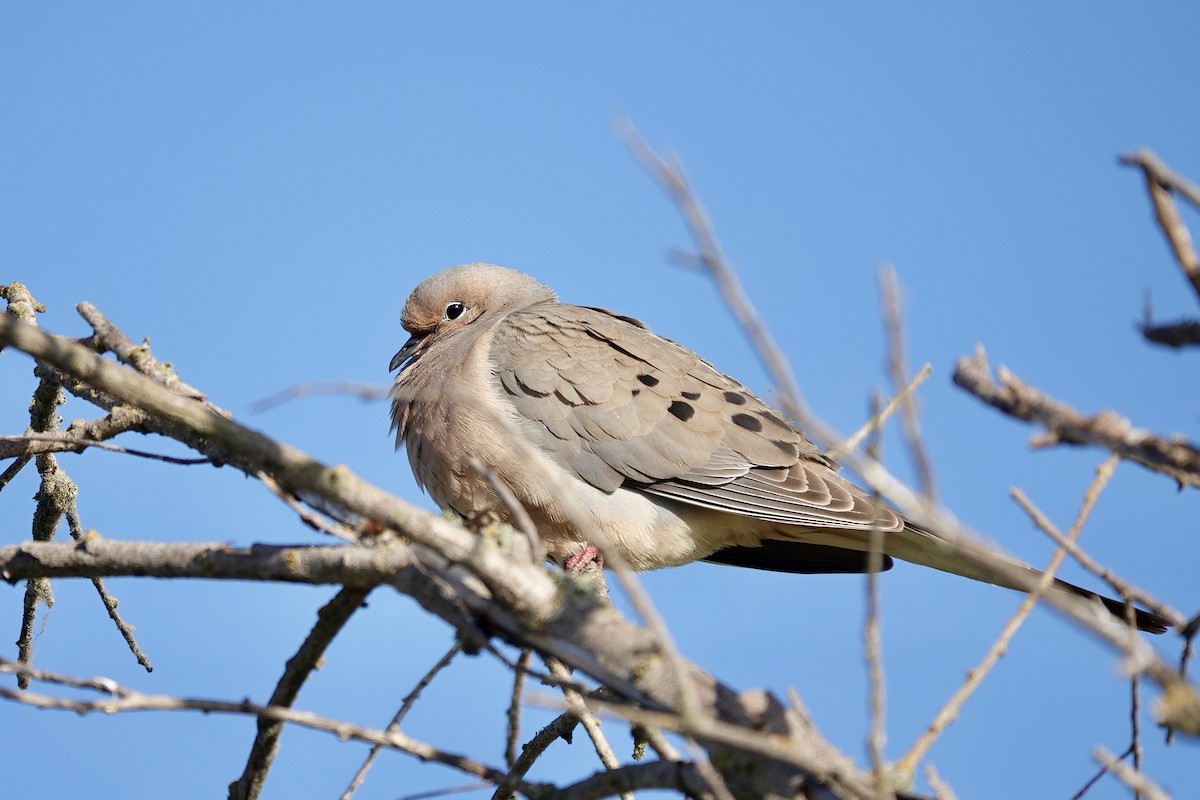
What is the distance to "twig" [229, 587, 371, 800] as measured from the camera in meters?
2.27

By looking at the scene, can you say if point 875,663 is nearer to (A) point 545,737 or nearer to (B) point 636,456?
(A) point 545,737

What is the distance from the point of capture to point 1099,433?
5.41ft

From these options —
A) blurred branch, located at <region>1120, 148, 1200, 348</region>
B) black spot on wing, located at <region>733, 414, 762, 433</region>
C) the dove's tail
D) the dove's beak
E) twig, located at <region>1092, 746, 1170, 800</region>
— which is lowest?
twig, located at <region>1092, 746, 1170, 800</region>

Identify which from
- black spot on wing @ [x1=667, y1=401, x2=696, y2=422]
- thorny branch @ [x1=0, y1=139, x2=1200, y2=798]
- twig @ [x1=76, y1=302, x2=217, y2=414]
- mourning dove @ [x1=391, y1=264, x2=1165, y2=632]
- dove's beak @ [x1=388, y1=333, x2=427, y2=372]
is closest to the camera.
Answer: thorny branch @ [x1=0, y1=139, x2=1200, y2=798]

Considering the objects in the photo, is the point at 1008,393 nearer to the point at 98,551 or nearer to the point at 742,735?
the point at 742,735

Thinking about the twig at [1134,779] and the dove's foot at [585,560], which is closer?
the twig at [1134,779]

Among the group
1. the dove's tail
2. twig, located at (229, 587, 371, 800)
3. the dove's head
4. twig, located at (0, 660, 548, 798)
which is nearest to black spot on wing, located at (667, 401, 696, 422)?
the dove's tail

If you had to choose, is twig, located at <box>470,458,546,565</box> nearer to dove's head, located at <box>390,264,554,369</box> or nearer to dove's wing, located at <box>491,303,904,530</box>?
dove's wing, located at <box>491,303,904,530</box>

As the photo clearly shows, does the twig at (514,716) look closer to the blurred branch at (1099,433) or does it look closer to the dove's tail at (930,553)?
the blurred branch at (1099,433)

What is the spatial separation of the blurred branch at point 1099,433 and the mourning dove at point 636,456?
2405mm

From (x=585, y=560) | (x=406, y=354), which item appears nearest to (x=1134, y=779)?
(x=585, y=560)

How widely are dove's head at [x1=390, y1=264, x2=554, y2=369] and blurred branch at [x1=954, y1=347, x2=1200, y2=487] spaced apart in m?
3.70

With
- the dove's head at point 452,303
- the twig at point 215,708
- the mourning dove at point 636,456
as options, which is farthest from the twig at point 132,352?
the dove's head at point 452,303

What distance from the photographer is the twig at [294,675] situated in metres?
2.27
